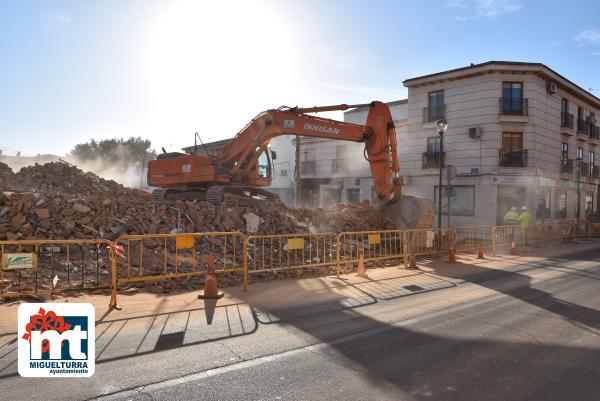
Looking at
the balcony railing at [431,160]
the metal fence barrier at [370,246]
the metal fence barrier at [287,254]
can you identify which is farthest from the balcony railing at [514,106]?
the metal fence barrier at [287,254]

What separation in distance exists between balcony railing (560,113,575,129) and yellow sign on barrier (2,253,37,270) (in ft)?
99.2

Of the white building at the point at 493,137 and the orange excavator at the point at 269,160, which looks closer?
the orange excavator at the point at 269,160

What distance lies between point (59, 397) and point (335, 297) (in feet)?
16.0

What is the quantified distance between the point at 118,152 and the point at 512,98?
62.7 metres

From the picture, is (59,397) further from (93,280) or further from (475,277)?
(475,277)

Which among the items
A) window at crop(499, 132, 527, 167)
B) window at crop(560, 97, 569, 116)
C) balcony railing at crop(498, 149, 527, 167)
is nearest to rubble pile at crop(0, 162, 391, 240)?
balcony railing at crop(498, 149, 527, 167)

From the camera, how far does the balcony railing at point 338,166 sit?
3158cm

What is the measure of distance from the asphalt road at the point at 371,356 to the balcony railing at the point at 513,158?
1811 cm

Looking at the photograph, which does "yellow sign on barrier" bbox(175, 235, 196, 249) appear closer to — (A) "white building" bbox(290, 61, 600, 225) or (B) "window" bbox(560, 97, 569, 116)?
(A) "white building" bbox(290, 61, 600, 225)

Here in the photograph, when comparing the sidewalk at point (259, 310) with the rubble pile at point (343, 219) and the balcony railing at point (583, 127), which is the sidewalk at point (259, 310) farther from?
the balcony railing at point (583, 127)

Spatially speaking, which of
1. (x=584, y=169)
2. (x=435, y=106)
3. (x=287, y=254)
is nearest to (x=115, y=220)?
(x=287, y=254)

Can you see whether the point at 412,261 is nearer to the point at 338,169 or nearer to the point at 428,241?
the point at 428,241

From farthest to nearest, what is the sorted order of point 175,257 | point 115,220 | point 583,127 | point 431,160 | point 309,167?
point 309,167 → point 583,127 → point 431,160 → point 115,220 → point 175,257

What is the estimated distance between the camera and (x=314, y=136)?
1388 centimetres
